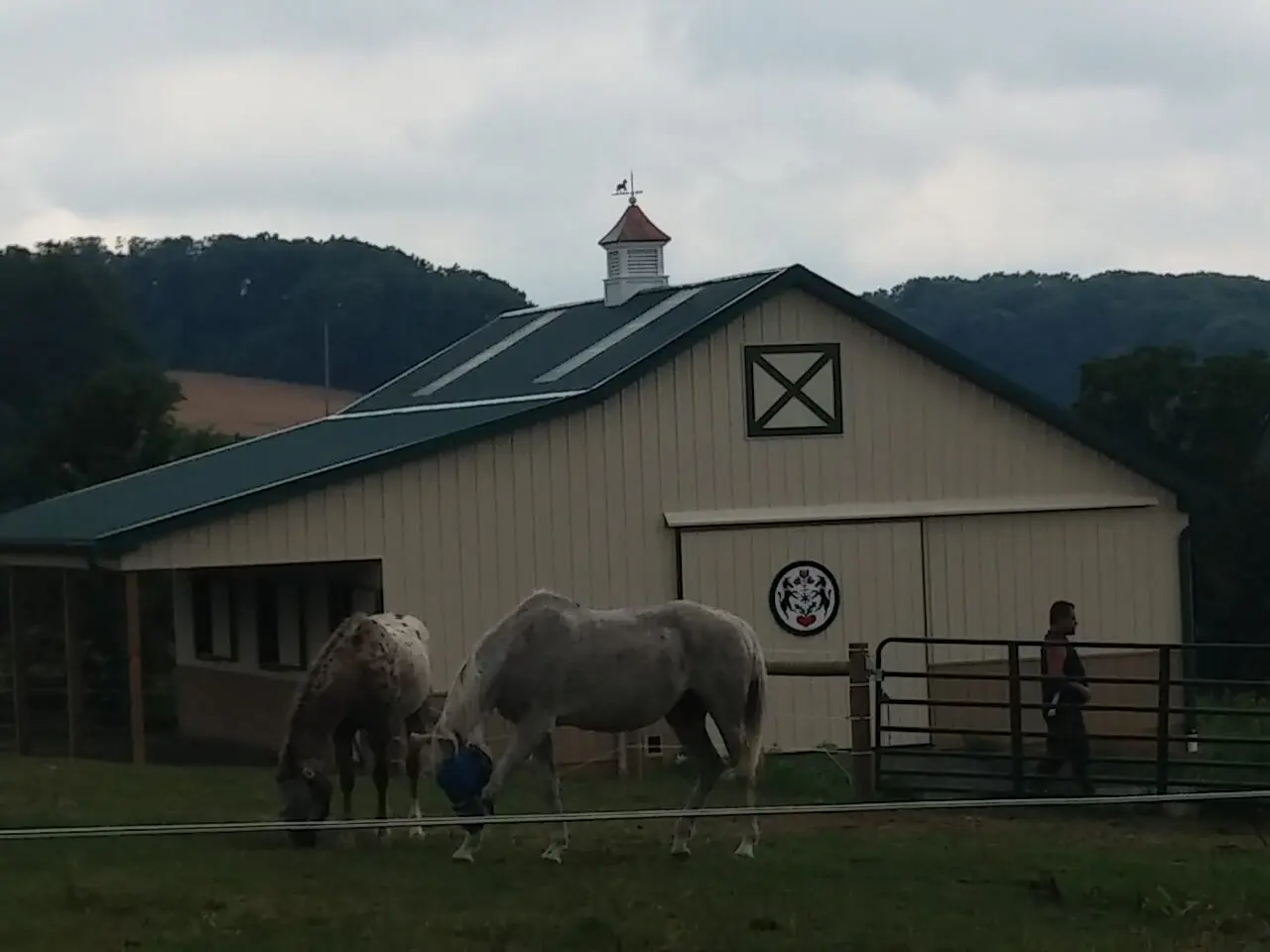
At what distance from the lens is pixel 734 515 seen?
70.0 ft

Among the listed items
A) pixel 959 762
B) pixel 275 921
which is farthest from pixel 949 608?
pixel 275 921

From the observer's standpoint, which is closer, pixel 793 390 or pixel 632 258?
pixel 793 390

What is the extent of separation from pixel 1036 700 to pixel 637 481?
4.51m

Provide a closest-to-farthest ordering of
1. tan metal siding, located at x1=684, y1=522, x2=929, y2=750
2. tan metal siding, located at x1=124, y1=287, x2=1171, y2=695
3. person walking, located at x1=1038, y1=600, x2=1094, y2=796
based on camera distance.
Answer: person walking, located at x1=1038, y1=600, x2=1094, y2=796
tan metal siding, located at x1=124, y1=287, x2=1171, y2=695
tan metal siding, located at x1=684, y1=522, x2=929, y2=750

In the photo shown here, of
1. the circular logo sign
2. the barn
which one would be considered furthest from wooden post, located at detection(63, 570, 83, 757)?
the circular logo sign

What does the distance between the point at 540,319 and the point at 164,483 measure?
6239 mm

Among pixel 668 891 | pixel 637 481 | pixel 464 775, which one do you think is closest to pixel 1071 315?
pixel 637 481

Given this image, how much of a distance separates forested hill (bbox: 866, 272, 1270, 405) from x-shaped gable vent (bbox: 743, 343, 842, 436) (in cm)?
4977

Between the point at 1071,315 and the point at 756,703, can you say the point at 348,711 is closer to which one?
the point at 756,703

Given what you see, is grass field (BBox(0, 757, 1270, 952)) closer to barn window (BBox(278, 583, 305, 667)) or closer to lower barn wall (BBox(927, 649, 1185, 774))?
lower barn wall (BBox(927, 649, 1185, 774))

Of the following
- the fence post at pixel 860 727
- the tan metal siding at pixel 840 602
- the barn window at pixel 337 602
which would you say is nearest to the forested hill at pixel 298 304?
the barn window at pixel 337 602

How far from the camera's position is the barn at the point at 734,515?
1995 centimetres

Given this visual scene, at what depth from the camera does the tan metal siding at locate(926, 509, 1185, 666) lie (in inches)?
866

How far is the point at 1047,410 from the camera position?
2256 centimetres
